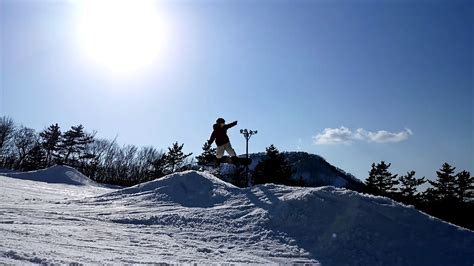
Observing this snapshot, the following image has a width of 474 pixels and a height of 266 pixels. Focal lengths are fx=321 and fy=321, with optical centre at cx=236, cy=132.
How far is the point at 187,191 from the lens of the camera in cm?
1024

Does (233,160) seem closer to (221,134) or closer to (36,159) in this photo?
(221,134)

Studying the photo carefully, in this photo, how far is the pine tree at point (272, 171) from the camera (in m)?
32.1

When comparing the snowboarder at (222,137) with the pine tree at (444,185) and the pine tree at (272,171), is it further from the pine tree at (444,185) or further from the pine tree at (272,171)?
the pine tree at (444,185)

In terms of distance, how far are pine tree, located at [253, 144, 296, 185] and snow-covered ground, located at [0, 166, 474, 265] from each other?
23.0m

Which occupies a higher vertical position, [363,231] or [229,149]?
[229,149]

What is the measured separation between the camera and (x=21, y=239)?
480 centimetres

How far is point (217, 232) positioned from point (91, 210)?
3691 millimetres

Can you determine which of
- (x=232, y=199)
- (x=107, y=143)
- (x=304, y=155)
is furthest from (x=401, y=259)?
(x=304, y=155)

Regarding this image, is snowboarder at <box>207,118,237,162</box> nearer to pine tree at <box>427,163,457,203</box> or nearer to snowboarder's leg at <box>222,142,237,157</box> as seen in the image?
snowboarder's leg at <box>222,142,237,157</box>

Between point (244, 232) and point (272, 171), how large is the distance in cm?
2543

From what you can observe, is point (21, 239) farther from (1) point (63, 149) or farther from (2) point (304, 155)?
(2) point (304, 155)

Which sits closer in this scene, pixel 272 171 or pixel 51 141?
pixel 272 171

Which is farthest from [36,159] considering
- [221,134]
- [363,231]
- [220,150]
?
[363,231]

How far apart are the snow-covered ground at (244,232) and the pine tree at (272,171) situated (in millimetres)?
23002
